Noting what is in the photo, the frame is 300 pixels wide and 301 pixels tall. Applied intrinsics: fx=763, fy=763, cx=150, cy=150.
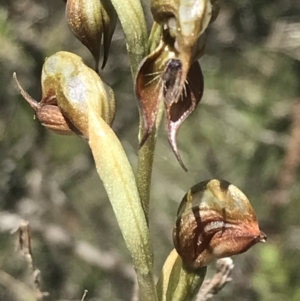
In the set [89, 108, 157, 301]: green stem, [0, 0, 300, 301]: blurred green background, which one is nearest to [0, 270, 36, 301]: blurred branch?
[0, 0, 300, 301]: blurred green background

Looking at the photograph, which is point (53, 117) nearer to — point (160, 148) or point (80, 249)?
point (80, 249)

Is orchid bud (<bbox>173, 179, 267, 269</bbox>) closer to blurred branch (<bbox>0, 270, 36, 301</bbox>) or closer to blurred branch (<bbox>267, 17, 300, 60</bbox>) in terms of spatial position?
blurred branch (<bbox>0, 270, 36, 301</bbox>)

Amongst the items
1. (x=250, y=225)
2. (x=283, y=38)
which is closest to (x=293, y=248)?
(x=283, y=38)

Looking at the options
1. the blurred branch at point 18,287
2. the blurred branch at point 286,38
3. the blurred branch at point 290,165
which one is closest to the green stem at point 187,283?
the blurred branch at point 18,287

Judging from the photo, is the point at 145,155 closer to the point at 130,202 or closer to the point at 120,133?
the point at 130,202

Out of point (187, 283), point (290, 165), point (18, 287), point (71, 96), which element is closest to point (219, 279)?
point (187, 283)

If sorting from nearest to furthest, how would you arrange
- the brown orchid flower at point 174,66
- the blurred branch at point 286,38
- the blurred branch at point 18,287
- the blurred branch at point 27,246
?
the brown orchid flower at point 174,66 < the blurred branch at point 27,246 < the blurred branch at point 18,287 < the blurred branch at point 286,38

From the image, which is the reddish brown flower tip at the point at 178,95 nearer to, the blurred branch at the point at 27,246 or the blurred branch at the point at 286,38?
the blurred branch at the point at 27,246
